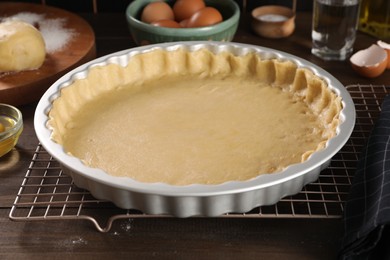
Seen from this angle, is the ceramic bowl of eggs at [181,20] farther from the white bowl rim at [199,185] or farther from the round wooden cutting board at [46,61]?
the white bowl rim at [199,185]

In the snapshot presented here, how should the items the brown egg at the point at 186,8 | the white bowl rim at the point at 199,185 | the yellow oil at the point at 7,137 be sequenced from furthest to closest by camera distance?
the brown egg at the point at 186,8, the yellow oil at the point at 7,137, the white bowl rim at the point at 199,185

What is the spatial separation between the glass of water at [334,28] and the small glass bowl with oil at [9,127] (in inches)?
30.1

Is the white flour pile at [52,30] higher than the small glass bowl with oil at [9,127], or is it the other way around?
the small glass bowl with oil at [9,127]

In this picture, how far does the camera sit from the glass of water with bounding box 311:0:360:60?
4.59 feet

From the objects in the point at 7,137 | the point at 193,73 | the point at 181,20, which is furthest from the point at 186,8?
the point at 7,137

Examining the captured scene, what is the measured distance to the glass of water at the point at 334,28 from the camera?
1.40 metres

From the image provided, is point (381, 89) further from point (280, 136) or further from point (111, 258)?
point (111, 258)

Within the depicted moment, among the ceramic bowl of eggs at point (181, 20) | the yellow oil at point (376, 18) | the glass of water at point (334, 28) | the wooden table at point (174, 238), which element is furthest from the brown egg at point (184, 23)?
the wooden table at point (174, 238)

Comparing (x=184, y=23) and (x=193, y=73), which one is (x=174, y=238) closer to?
(x=193, y=73)

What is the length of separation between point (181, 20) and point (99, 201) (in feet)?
2.27

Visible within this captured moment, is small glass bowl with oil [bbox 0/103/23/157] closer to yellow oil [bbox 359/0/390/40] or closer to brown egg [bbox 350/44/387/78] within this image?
brown egg [bbox 350/44/387/78]

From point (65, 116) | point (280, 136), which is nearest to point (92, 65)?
point (65, 116)

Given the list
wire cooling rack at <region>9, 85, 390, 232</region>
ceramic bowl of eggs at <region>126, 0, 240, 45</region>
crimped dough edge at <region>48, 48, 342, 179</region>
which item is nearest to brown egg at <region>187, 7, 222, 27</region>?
ceramic bowl of eggs at <region>126, 0, 240, 45</region>

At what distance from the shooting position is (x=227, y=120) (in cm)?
113
